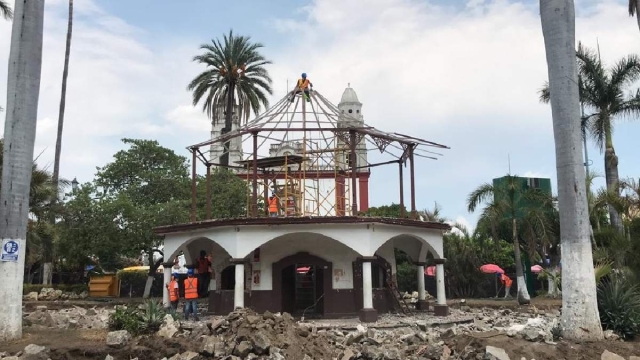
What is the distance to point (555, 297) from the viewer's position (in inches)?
1315

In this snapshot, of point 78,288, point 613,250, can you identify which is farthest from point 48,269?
point 613,250

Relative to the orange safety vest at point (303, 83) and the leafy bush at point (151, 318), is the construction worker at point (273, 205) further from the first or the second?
the leafy bush at point (151, 318)

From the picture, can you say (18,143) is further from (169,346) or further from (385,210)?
(385,210)

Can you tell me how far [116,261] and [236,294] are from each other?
95.7 feet

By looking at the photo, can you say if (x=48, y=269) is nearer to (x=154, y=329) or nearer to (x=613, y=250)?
(x=154, y=329)

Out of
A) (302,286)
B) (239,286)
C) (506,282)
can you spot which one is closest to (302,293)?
(302,286)

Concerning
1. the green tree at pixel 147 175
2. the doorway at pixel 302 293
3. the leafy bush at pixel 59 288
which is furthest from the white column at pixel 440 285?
the leafy bush at pixel 59 288

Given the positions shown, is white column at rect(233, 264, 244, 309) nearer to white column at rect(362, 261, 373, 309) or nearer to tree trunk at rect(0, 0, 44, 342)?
white column at rect(362, 261, 373, 309)

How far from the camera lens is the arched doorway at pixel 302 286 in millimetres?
23047

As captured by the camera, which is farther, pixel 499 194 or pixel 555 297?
pixel 555 297

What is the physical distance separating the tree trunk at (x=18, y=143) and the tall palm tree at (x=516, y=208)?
20696 mm

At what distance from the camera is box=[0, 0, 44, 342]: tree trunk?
45.7ft

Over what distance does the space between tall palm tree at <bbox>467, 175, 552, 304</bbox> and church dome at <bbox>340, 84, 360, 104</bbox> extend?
2811 centimetres

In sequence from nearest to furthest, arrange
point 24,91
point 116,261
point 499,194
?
1. point 24,91
2. point 499,194
3. point 116,261
